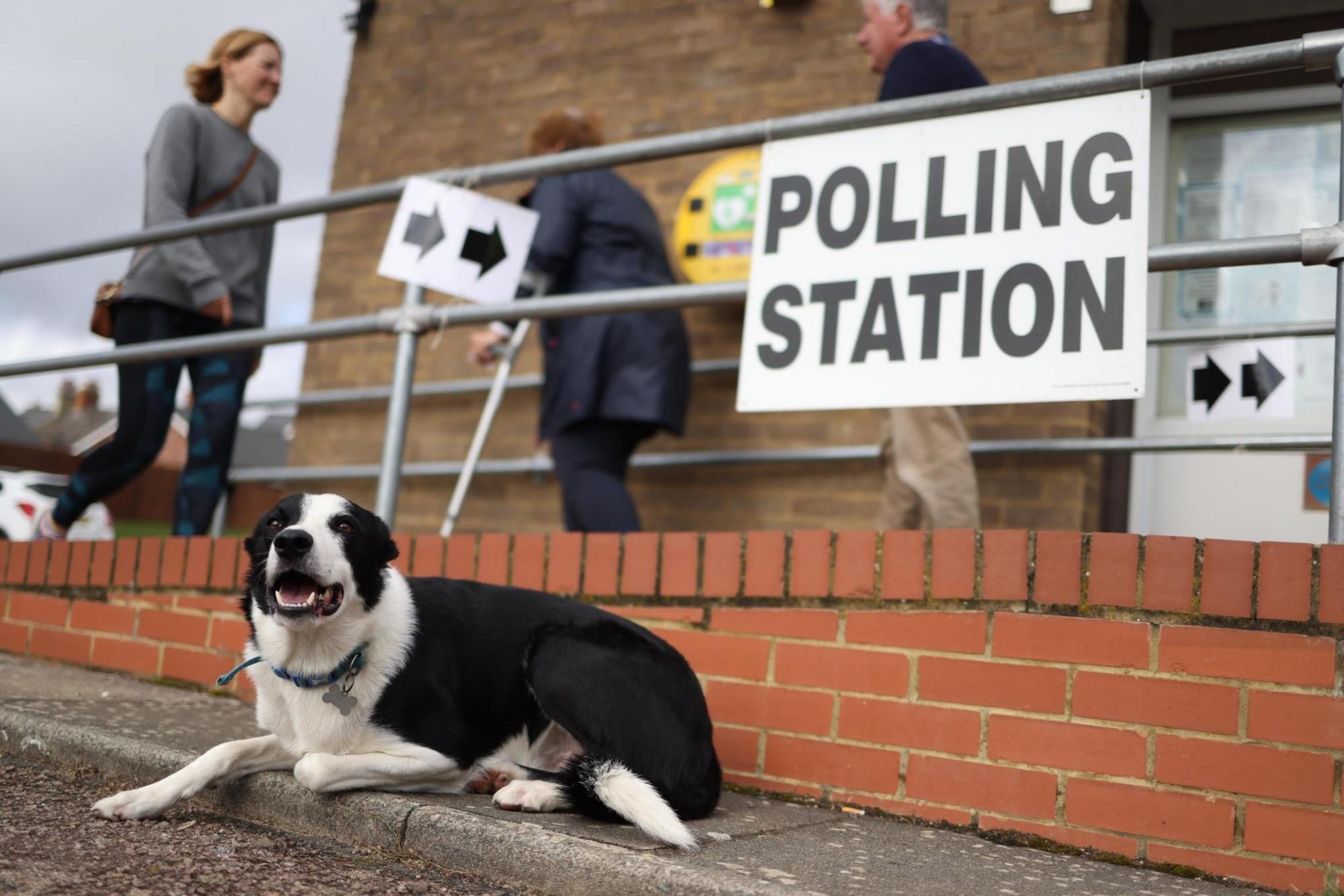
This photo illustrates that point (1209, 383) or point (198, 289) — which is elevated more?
point (198, 289)

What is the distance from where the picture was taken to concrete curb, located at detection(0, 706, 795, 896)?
1.98 metres

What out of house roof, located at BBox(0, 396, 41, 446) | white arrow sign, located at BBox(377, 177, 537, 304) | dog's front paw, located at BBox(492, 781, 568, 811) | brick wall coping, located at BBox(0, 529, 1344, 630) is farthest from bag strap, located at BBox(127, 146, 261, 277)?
house roof, located at BBox(0, 396, 41, 446)

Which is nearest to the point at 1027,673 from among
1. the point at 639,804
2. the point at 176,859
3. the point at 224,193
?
the point at 639,804

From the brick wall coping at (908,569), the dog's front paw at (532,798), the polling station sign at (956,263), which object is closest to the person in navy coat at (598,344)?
the brick wall coping at (908,569)

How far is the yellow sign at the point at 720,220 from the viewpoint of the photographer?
16.7 ft

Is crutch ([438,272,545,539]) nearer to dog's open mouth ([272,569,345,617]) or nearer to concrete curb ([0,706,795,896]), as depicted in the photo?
concrete curb ([0,706,795,896])

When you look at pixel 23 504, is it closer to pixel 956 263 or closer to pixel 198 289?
pixel 198 289

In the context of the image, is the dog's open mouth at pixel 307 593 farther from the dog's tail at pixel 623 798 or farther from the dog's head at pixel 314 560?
the dog's tail at pixel 623 798

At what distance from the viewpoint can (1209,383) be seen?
3.49 m

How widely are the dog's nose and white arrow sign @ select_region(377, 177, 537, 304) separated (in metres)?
1.32

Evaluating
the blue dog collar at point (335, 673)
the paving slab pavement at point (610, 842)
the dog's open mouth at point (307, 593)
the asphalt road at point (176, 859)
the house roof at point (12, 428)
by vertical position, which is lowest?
the asphalt road at point (176, 859)

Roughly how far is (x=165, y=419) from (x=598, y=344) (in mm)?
1480

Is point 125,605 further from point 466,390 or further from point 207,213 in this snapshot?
point 466,390

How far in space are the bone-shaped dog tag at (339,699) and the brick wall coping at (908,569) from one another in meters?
0.86
